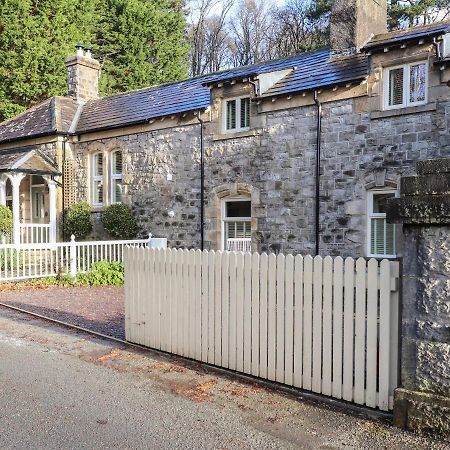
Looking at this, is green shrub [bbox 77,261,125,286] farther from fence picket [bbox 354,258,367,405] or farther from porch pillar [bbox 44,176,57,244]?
fence picket [bbox 354,258,367,405]

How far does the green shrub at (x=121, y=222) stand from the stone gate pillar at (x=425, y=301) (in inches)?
505

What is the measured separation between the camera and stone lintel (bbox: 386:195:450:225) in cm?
379

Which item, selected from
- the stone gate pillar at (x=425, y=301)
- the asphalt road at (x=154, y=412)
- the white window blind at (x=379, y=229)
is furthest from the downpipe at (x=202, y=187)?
the stone gate pillar at (x=425, y=301)

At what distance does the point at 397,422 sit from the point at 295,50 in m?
32.3

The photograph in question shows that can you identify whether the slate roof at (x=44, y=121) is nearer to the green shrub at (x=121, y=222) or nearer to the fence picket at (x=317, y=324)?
the green shrub at (x=121, y=222)

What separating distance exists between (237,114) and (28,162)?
334 inches

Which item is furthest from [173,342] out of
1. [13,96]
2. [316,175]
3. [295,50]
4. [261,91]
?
[295,50]

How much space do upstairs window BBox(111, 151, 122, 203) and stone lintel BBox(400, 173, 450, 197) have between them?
1395 cm

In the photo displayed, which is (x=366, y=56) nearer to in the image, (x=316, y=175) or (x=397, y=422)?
(x=316, y=175)

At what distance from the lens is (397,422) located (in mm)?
4016

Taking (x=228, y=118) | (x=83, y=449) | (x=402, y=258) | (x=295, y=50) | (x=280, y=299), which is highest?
(x=295, y=50)

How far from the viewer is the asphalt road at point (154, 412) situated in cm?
377

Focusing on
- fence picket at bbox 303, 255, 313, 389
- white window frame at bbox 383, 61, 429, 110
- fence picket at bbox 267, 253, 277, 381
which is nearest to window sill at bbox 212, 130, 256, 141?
white window frame at bbox 383, 61, 429, 110

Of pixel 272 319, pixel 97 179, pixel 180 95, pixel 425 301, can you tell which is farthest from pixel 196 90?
pixel 425 301
